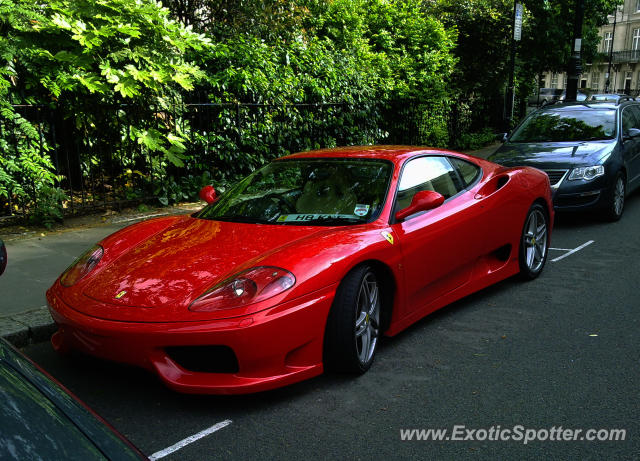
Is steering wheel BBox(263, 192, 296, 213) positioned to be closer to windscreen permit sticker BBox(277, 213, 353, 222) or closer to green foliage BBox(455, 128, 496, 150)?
windscreen permit sticker BBox(277, 213, 353, 222)

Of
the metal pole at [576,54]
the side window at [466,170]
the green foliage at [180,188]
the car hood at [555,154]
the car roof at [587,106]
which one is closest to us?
the side window at [466,170]

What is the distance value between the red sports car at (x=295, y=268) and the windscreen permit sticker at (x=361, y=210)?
0.02 meters

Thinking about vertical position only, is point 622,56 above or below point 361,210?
above

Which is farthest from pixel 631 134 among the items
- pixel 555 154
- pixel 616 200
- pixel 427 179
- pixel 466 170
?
pixel 427 179

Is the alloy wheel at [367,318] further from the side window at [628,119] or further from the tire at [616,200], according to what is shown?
the side window at [628,119]

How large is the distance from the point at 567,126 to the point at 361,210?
6189mm

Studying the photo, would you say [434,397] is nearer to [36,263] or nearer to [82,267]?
[82,267]

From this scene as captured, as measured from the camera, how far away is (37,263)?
5949 mm

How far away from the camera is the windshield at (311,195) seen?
417cm

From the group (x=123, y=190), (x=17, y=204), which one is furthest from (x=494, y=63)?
(x=17, y=204)

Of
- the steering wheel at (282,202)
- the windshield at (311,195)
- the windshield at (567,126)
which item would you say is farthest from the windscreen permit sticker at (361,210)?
the windshield at (567,126)

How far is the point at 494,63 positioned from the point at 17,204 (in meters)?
18.4

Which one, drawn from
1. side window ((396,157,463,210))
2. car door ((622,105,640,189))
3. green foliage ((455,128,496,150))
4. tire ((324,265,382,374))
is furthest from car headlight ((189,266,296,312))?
green foliage ((455,128,496,150))

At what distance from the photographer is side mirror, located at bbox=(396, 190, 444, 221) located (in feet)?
13.4
